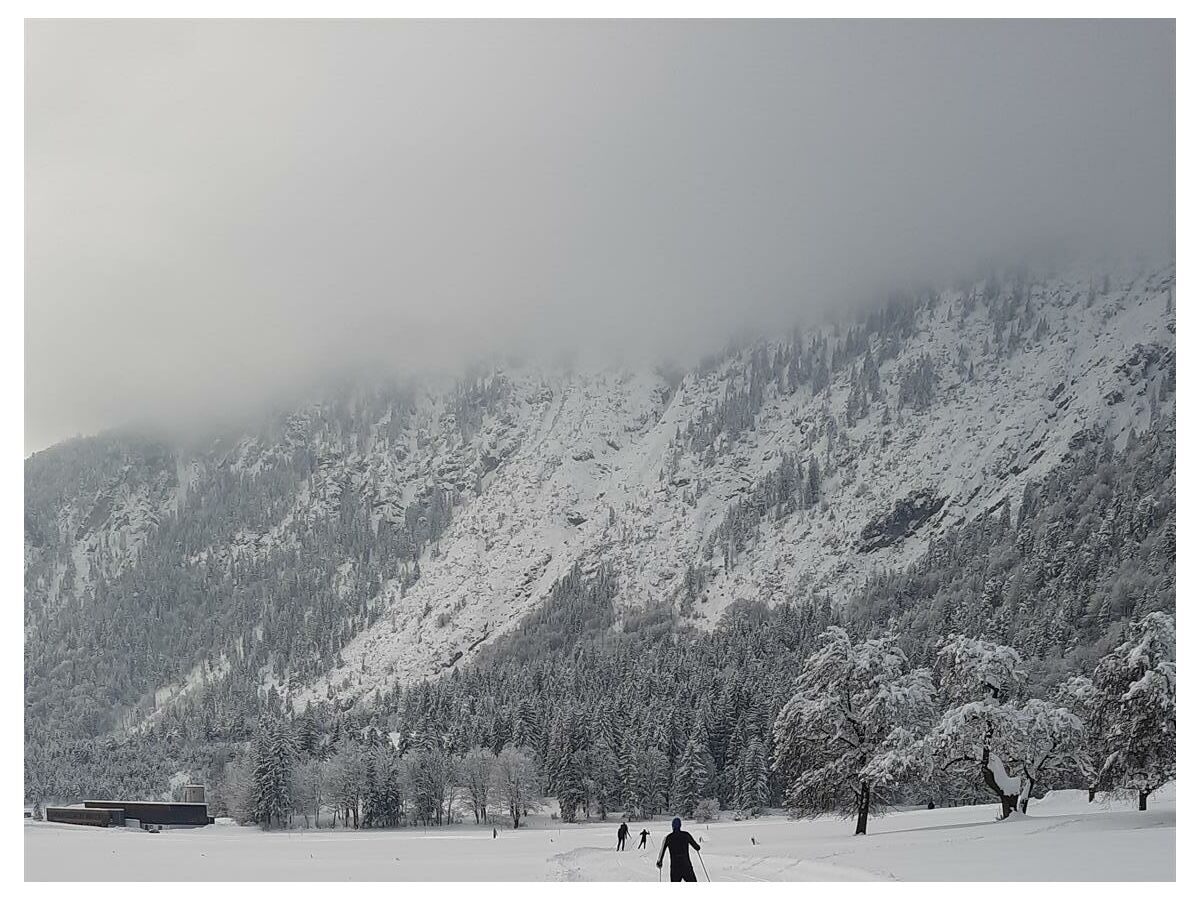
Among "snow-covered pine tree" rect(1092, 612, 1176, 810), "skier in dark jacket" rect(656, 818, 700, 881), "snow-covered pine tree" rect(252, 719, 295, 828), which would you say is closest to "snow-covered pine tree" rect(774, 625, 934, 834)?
"snow-covered pine tree" rect(1092, 612, 1176, 810)

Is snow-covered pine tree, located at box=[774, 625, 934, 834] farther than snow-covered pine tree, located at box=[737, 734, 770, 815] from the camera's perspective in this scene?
No

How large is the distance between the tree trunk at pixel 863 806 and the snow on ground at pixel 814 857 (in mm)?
794

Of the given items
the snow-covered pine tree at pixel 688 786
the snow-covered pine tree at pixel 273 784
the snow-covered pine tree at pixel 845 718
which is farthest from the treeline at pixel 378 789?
the snow-covered pine tree at pixel 845 718

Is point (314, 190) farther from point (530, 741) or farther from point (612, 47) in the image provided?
point (530, 741)

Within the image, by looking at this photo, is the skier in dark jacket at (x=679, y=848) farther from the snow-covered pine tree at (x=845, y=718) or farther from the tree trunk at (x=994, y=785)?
the snow-covered pine tree at (x=845, y=718)

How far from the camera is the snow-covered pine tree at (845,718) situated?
46.5m

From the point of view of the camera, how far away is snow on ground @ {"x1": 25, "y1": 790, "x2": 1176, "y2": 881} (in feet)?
99.3

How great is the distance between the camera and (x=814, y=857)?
37469 mm

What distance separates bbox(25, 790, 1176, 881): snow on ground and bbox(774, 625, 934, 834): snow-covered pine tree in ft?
6.09

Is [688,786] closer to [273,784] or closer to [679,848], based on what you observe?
[273,784]

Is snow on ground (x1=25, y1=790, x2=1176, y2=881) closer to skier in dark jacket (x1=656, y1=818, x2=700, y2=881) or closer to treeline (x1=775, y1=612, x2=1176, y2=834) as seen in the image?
treeline (x1=775, y1=612, x2=1176, y2=834)

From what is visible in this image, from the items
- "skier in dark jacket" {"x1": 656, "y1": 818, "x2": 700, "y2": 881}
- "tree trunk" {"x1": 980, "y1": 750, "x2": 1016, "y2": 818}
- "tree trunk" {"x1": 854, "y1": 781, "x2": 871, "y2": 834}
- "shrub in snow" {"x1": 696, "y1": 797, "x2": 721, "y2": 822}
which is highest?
"skier in dark jacket" {"x1": 656, "y1": 818, "x2": 700, "y2": 881}
